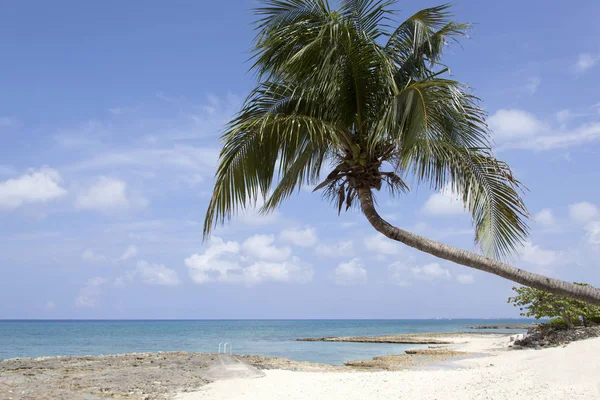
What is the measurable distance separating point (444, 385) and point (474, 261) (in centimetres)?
589

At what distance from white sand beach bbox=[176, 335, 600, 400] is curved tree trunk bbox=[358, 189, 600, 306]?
14.6ft

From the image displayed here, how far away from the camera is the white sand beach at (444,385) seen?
8789 mm

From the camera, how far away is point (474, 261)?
16.7 ft

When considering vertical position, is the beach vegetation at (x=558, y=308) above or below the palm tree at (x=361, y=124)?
below

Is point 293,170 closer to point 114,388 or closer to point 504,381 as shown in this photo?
point 504,381

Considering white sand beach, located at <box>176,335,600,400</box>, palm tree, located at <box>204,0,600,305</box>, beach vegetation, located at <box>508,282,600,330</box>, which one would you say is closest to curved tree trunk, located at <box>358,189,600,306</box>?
palm tree, located at <box>204,0,600,305</box>

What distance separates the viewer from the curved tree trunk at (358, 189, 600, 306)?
459 centimetres

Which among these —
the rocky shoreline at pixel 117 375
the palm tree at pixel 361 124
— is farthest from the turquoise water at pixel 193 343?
the palm tree at pixel 361 124

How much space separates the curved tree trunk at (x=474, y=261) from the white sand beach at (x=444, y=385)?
4456 millimetres

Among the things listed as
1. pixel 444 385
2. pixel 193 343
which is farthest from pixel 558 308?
pixel 193 343

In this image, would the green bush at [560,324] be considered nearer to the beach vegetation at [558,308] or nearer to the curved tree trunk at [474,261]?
the beach vegetation at [558,308]

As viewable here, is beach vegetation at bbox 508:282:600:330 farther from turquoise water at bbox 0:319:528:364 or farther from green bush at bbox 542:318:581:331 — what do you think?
turquoise water at bbox 0:319:528:364

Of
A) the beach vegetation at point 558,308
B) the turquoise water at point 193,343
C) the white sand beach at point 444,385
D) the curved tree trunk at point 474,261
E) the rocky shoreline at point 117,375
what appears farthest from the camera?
the turquoise water at point 193,343

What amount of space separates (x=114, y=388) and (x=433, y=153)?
30.1 ft
